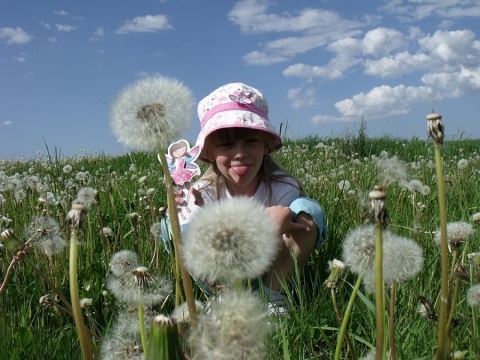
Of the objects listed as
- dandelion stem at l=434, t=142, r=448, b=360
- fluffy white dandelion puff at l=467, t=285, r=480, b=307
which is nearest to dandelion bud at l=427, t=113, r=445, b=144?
dandelion stem at l=434, t=142, r=448, b=360

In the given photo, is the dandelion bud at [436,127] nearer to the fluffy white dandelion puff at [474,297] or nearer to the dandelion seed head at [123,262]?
the fluffy white dandelion puff at [474,297]

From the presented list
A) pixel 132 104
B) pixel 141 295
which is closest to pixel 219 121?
pixel 132 104

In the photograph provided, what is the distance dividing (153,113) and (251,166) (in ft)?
7.02

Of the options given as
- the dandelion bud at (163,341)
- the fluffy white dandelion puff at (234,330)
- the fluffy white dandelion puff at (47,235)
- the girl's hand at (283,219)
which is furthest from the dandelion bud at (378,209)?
the girl's hand at (283,219)

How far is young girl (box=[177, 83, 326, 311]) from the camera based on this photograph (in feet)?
11.3

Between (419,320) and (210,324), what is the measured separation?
1412 millimetres

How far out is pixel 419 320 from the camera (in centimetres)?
210

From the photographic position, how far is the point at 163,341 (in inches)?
34.1

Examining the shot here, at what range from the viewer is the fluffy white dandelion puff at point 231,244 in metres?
1.05

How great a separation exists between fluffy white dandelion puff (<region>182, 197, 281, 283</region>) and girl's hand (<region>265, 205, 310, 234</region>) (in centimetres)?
199

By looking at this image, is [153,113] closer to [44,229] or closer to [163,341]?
[163,341]

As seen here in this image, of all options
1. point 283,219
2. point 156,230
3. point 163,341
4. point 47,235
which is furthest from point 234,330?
point 283,219

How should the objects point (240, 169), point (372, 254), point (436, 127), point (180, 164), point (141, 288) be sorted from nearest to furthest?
point (436, 127)
point (141, 288)
point (372, 254)
point (180, 164)
point (240, 169)

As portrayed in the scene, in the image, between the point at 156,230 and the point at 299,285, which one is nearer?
the point at 299,285
